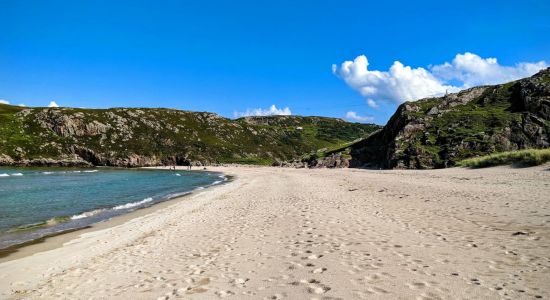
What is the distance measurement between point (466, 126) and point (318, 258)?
70263 mm

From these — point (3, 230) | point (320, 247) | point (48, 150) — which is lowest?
point (3, 230)

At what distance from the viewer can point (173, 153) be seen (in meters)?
149

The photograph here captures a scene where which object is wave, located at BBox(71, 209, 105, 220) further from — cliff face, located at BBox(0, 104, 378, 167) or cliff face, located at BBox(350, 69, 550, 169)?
cliff face, located at BBox(0, 104, 378, 167)

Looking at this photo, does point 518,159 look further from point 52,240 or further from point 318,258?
point 52,240

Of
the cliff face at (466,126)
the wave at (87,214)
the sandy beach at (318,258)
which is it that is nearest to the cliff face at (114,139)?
the cliff face at (466,126)

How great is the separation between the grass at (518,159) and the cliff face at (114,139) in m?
118

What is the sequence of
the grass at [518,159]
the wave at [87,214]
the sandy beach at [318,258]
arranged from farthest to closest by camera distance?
the grass at [518,159]
the wave at [87,214]
the sandy beach at [318,258]

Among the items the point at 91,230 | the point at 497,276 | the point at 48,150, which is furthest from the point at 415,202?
the point at 48,150

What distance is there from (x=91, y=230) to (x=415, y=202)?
19960 millimetres

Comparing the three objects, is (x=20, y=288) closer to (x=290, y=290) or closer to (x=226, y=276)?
(x=226, y=276)

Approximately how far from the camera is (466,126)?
229 ft

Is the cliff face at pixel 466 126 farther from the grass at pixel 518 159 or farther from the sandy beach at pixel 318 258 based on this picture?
the sandy beach at pixel 318 258

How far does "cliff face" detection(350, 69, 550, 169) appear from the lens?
61.4 meters

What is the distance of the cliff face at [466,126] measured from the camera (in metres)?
61.4
